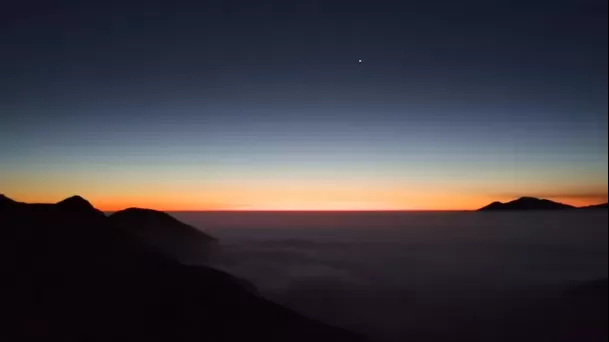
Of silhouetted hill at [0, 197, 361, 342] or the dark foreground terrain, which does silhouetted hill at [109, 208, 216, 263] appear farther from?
silhouetted hill at [0, 197, 361, 342]

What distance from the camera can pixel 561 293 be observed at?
5675 centimetres

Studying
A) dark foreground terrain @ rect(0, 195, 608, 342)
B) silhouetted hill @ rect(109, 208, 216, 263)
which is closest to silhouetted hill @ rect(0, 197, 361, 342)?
dark foreground terrain @ rect(0, 195, 608, 342)

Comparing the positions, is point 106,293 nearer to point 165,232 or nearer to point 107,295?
point 107,295

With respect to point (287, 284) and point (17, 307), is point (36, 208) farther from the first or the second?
point (287, 284)

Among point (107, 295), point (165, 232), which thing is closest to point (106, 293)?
point (107, 295)

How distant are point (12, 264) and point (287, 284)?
3611 cm

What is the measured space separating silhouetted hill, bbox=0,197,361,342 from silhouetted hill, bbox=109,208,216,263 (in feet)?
92.9

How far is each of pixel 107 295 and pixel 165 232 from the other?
43490 millimetres

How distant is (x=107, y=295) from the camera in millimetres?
18719

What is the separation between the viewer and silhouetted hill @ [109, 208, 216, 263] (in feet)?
177

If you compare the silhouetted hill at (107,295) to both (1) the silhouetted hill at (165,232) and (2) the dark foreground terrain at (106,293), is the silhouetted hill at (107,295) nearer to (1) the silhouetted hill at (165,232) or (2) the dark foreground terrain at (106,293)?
(2) the dark foreground terrain at (106,293)

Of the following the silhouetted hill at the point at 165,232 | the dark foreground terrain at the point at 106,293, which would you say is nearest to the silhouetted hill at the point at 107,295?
the dark foreground terrain at the point at 106,293

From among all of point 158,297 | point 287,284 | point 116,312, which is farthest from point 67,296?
point 287,284

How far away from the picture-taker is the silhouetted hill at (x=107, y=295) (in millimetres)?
16172
